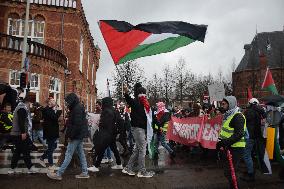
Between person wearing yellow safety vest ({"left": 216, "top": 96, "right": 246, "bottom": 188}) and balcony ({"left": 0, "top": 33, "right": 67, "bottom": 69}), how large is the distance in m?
19.6

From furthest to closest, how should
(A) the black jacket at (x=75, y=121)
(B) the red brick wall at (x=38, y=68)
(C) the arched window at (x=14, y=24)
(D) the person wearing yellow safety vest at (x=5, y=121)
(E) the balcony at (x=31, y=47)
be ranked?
(C) the arched window at (x=14, y=24) → (E) the balcony at (x=31, y=47) → (B) the red brick wall at (x=38, y=68) → (D) the person wearing yellow safety vest at (x=5, y=121) → (A) the black jacket at (x=75, y=121)

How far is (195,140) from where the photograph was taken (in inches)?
474

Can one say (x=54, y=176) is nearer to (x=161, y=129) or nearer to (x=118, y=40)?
(x=118, y=40)

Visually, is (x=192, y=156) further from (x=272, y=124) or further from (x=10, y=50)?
(x=10, y=50)

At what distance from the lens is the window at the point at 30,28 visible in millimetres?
29609

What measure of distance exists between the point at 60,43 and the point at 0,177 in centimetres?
2289

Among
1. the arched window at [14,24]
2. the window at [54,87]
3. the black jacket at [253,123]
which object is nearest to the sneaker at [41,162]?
the black jacket at [253,123]

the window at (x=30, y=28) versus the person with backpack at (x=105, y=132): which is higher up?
the window at (x=30, y=28)

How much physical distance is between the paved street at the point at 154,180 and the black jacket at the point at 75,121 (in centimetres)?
104

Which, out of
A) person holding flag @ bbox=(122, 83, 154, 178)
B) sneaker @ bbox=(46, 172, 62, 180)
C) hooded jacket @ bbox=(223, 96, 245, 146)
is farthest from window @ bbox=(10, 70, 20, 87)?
hooded jacket @ bbox=(223, 96, 245, 146)

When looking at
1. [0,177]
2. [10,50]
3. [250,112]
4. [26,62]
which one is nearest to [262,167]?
[250,112]

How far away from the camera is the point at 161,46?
10.0 meters

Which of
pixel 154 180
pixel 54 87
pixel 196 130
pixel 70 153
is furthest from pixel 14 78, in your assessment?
pixel 154 180

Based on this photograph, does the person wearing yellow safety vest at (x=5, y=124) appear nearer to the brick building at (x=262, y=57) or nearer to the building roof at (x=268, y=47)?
the brick building at (x=262, y=57)
